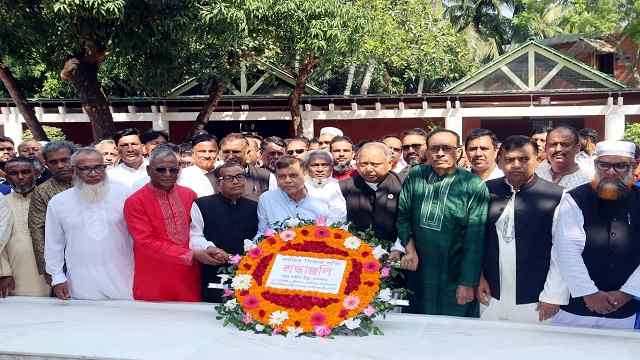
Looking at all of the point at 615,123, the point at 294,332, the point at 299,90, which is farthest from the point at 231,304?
the point at 615,123

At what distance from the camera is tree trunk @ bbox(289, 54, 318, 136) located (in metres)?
16.1

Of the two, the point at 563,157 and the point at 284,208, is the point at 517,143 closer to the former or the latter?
the point at 563,157

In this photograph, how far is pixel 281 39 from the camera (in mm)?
13172

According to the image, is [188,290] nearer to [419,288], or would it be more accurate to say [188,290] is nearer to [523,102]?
[419,288]

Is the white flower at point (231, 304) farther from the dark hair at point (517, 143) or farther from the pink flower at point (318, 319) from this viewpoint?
the dark hair at point (517, 143)

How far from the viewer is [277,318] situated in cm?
302

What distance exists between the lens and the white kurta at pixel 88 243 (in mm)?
4051

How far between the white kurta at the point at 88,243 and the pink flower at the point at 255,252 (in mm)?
1231

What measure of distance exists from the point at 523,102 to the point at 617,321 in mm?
15444

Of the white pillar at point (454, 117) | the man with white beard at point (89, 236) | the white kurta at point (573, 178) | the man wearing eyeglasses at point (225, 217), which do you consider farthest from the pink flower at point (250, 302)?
the white pillar at point (454, 117)

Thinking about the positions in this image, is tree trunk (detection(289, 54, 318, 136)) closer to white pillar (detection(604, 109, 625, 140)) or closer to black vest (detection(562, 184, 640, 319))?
white pillar (detection(604, 109, 625, 140))

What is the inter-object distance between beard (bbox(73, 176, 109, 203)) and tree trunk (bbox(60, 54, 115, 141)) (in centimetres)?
896

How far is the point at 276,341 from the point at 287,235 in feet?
2.12

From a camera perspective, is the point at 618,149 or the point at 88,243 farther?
the point at 88,243
